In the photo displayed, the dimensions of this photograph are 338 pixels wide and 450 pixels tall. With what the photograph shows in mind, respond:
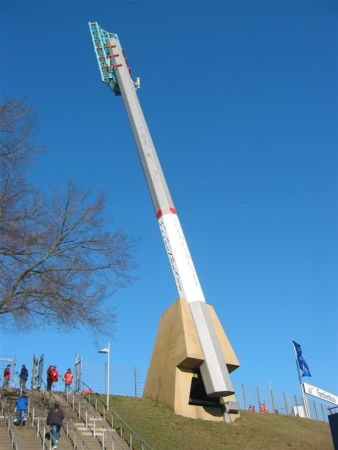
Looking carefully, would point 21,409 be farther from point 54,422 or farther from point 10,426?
point 54,422

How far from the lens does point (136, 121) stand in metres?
29.5

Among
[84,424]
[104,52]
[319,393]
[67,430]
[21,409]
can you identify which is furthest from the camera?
[104,52]

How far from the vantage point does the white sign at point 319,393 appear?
27719 mm

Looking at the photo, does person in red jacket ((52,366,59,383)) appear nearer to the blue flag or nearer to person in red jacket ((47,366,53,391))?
person in red jacket ((47,366,53,391))

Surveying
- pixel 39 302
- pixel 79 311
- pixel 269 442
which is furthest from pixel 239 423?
pixel 39 302

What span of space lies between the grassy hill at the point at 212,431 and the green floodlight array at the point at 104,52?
19740 mm

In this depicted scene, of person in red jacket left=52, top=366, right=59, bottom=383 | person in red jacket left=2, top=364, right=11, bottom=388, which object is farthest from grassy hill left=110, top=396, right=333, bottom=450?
person in red jacket left=2, top=364, right=11, bottom=388

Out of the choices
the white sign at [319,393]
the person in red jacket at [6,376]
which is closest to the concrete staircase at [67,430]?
the person in red jacket at [6,376]

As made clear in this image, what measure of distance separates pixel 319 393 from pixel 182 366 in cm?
1059

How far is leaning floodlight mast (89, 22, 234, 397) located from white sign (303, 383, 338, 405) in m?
8.30

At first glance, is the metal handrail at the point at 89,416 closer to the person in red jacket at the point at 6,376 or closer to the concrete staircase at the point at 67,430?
the concrete staircase at the point at 67,430

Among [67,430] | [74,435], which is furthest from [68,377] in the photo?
[74,435]

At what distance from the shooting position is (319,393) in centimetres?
2841

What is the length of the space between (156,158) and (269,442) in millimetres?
15048
